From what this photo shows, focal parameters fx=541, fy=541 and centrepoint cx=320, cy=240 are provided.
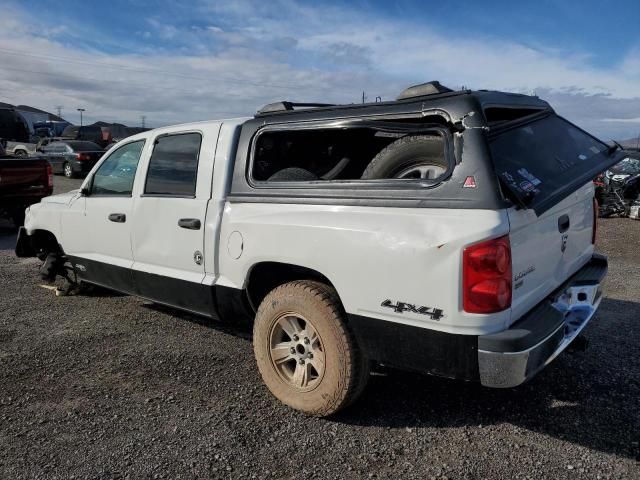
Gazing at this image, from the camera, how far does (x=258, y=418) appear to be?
3367mm

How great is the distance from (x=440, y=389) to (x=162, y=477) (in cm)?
192

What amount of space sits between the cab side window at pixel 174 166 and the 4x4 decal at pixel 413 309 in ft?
6.04

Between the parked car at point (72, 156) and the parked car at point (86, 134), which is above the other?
the parked car at point (86, 134)

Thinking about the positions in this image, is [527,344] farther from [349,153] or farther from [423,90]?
[349,153]

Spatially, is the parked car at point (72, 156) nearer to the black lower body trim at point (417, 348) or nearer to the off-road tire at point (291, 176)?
the off-road tire at point (291, 176)

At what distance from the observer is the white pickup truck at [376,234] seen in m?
2.69

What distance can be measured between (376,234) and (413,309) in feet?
1.43

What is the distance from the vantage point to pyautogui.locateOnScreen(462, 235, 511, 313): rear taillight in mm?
2590

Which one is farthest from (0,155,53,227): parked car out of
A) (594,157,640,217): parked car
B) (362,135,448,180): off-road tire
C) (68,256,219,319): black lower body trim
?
(594,157,640,217): parked car

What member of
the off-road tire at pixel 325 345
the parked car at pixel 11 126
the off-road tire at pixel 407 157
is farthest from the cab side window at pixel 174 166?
the parked car at pixel 11 126

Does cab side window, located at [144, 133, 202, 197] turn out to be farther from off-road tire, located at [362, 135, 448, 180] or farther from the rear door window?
the rear door window

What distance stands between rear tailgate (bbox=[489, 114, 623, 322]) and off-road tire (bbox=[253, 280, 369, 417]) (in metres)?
0.93

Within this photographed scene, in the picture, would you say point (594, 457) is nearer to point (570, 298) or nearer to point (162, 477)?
point (570, 298)

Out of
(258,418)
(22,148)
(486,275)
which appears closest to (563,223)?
(486,275)
